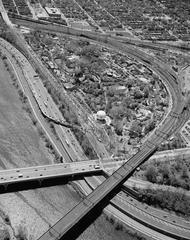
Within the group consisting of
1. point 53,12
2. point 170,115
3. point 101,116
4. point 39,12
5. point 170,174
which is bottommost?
point 170,174

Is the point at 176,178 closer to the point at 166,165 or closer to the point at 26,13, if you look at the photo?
the point at 166,165

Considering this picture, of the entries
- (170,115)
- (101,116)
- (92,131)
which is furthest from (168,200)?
(170,115)

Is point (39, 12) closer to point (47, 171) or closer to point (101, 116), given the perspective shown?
point (101, 116)

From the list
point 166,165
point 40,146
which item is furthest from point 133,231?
point 40,146

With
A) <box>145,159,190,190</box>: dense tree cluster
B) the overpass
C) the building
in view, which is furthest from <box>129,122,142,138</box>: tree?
the building

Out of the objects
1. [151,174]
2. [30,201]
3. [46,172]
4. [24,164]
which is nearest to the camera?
[30,201]

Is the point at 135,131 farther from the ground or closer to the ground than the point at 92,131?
closer to the ground

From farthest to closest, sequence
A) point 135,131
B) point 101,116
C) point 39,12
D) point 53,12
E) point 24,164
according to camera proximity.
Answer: point 39,12 < point 53,12 < point 101,116 < point 135,131 < point 24,164

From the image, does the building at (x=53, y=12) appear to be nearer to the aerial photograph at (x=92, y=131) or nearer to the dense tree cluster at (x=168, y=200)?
the aerial photograph at (x=92, y=131)

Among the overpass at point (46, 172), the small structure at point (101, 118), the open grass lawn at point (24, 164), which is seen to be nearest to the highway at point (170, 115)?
the open grass lawn at point (24, 164)
